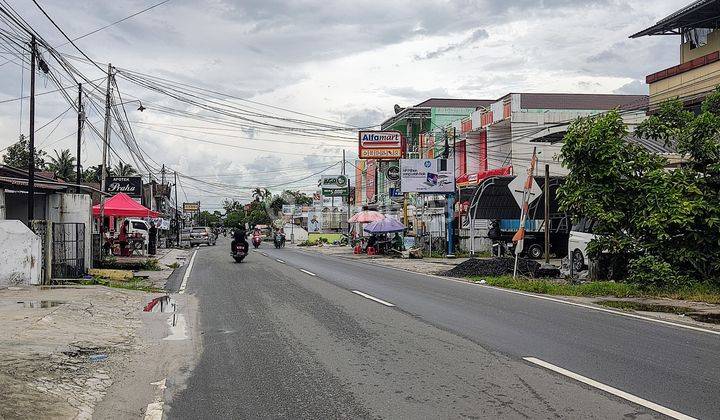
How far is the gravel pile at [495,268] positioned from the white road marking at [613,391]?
12.4 meters

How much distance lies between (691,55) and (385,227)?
1811cm

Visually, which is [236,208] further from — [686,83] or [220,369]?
[220,369]

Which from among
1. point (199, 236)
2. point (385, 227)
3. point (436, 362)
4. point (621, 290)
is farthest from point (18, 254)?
point (199, 236)

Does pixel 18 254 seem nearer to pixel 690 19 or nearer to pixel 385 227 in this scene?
pixel 385 227

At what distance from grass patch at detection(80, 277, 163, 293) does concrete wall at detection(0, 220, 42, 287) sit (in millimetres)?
1796

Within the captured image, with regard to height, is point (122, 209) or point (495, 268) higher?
point (122, 209)

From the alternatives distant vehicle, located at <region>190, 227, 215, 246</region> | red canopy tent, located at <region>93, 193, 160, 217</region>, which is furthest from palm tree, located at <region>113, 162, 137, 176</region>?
red canopy tent, located at <region>93, 193, 160, 217</region>

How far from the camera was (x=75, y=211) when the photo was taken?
22547mm

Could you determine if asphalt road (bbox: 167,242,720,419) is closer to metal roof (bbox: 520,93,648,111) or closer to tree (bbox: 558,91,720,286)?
tree (bbox: 558,91,720,286)

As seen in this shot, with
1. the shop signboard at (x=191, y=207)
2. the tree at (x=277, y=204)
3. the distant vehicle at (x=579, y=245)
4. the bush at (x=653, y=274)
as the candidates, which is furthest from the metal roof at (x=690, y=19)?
the shop signboard at (x=191, y=207)

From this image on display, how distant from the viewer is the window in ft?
101

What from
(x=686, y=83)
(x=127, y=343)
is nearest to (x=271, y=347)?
(x=127, y=343)

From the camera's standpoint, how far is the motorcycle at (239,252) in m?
30.0

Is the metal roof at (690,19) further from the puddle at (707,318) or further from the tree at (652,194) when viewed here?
the puddle at (707,318)
